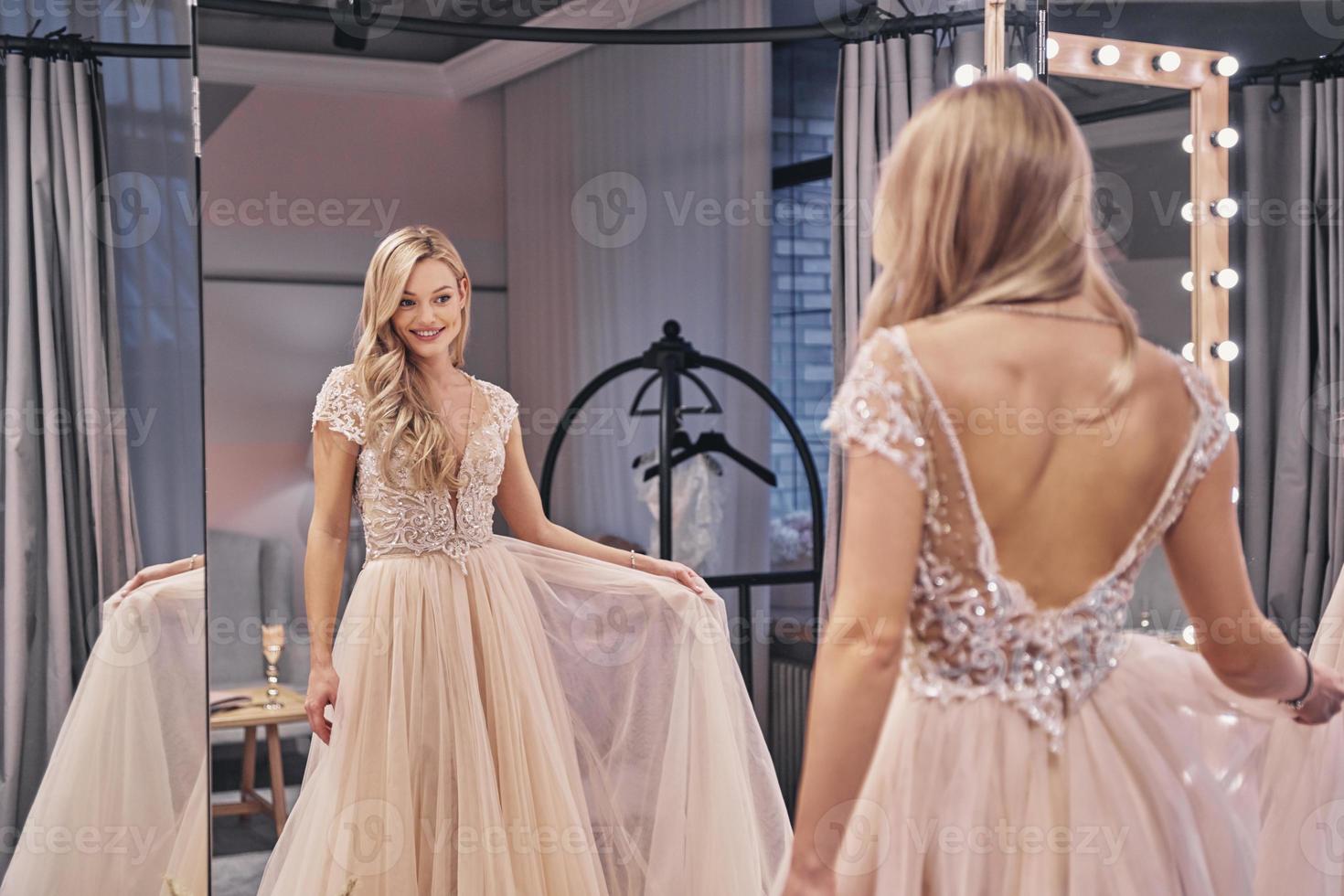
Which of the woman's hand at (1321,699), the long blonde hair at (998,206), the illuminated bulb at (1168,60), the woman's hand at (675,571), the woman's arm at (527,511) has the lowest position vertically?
the woman's hand at (1321,699)

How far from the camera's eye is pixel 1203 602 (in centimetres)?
158

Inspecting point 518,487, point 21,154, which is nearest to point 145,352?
point 21,154

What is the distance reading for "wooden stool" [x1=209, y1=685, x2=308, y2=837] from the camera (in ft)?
7.04

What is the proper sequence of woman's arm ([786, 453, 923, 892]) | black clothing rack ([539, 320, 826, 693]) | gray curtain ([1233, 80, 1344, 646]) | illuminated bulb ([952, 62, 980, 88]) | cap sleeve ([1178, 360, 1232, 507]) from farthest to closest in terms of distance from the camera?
gray curtain ([1233, 80, 1344, 646]) < illuminated bulb ([952, 62, 980, 88]) < black clothing rack ([539, 320, 826, 693]) < cap sleeve ([1178, 360, 1232, 507]) < woman's arm ([786, 453, 923, 892])

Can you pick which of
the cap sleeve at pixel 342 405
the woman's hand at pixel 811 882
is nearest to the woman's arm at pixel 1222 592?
the woman's hand at pixel 811 882

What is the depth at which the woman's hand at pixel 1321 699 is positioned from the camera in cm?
175

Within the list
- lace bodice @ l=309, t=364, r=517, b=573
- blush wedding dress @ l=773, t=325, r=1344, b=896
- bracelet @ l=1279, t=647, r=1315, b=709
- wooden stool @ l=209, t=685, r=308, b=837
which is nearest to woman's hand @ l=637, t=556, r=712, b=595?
lace bodice @ l=309, t=364, r=517, b=573

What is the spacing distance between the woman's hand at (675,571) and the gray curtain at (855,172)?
243 millimetres

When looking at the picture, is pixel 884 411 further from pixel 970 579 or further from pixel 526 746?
pixel 526 746

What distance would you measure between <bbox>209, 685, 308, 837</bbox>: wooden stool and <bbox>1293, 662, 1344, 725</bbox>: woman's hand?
157 centimetres

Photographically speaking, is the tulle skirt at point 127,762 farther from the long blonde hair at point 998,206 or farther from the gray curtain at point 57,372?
the long blonde hair at point 998,206

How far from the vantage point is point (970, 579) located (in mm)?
1473

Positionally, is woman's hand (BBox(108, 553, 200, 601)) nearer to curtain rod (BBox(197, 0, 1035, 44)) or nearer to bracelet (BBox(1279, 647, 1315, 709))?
curtain rod (BBox(197, 0, 1035, 44))

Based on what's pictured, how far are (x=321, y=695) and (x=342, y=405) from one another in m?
0.50
